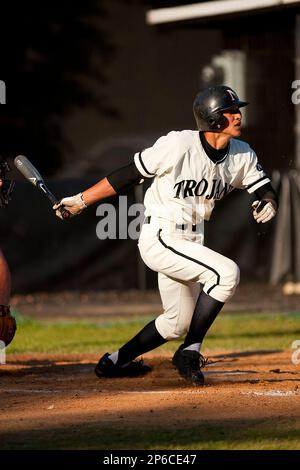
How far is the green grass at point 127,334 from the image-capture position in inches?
483

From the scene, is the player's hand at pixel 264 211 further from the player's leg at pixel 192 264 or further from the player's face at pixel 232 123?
the player's face at pixel 232 123

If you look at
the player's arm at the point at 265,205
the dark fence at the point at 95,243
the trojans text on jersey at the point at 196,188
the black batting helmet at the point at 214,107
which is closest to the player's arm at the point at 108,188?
the trojans text on jersey at the point at 196,188

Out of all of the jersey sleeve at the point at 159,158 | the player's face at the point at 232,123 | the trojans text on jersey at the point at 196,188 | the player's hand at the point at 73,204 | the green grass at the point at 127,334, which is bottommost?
the green grass at the point at 127,334

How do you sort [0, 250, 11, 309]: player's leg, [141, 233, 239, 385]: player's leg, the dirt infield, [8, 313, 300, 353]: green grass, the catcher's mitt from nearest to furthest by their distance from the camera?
the dirt infield, [141, 233, 239, 385]: player's leg, the catcher's mitt, [0, 250, 11, 309]: player's leg, [8, 313, 300, 353]: green grass

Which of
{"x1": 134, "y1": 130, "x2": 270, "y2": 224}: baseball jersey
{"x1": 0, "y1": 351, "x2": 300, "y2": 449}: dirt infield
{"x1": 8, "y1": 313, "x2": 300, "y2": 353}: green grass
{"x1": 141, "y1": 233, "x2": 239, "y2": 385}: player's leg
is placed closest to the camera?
{"x1": 0, "y1": 351, "x2": 300, "y2": 449}: dirt infield

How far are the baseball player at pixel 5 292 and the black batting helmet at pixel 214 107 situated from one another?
1.61 meters

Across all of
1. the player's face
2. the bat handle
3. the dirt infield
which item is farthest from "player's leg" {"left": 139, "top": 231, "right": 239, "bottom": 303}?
the player's face

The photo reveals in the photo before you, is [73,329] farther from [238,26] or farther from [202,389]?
[238,26]

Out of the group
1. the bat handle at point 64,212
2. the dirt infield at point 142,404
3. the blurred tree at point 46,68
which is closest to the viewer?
the dirt infield at point 142,404

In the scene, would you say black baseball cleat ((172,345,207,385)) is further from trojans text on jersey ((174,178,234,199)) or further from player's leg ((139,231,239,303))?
trojans text on jersey ((174,178,234,199))

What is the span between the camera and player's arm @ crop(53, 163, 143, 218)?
28.7 ft

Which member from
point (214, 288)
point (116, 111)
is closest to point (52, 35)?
point (116, 111)

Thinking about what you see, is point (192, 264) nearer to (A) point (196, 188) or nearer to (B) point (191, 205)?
(B) point (191, 205)

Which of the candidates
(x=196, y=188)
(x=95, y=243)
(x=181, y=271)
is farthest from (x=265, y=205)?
(x=95, y=243)
